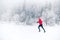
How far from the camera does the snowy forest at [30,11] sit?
1750 mm

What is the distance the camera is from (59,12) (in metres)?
1.75

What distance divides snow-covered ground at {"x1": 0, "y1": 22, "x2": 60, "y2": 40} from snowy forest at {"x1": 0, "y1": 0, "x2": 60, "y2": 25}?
0.05 meters

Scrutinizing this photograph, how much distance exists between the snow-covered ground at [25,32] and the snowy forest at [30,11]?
0.05 meters

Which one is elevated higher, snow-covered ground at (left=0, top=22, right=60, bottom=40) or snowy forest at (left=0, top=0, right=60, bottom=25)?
snowy forest at (left=0, top=0, right=60, bottom=25)

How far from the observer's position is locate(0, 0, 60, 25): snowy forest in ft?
5.74

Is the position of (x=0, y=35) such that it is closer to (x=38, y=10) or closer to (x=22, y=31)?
(x=22, y=31)

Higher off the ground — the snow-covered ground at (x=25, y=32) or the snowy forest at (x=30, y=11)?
Result: the snowy forest at (x=30, y=11)

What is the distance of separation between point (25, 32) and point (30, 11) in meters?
0.21

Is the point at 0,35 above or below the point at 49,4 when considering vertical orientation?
below

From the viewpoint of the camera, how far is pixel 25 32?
1.75 metres

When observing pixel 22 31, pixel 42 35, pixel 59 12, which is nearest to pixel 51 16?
pixel 59 12

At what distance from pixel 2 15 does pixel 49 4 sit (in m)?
0.47

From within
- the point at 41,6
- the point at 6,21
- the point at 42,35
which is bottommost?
the point at 42,35

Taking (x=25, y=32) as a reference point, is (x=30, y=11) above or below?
above
